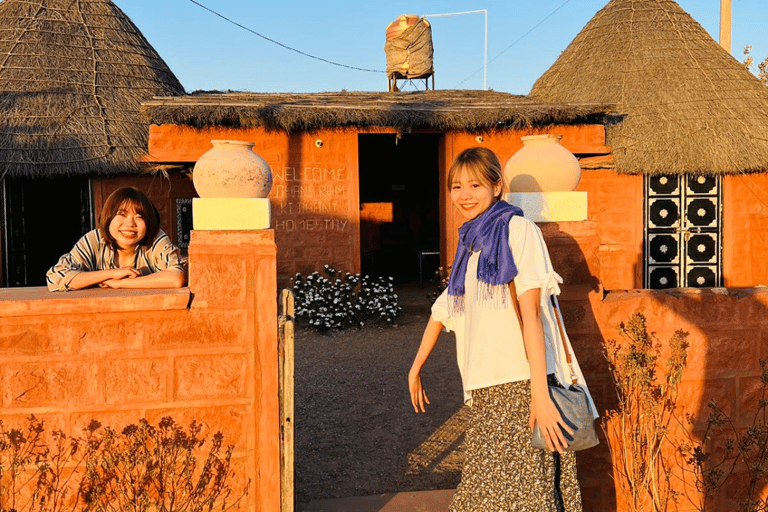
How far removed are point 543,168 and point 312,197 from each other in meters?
5.73

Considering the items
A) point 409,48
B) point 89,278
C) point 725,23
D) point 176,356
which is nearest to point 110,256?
point 89,278

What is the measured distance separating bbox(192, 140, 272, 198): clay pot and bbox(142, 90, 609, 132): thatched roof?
4947 millimetres

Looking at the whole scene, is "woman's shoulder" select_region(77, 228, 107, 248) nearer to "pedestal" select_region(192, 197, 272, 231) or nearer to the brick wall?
"pedestal" select_region(192, 197, 272, 231)

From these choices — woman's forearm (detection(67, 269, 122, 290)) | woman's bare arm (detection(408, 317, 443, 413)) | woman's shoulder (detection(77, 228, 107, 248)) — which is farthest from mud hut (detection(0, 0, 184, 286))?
woman's bare arm (detection(408, 317, 443, 413))

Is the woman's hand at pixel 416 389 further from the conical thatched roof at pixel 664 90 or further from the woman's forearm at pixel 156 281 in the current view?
the conical thatched roof at pixel 664 90

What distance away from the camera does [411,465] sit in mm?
4160

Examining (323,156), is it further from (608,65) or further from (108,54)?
(608,65)

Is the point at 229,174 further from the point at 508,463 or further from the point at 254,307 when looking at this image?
the point at 508,463

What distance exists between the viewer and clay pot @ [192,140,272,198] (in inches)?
109

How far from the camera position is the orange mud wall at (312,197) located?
8.30 metres

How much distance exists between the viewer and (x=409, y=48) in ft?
41.1

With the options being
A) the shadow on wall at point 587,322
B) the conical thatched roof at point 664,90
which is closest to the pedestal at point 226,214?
the shadow on wall at point 587,322

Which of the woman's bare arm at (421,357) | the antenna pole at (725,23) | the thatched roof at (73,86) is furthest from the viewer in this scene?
the antenna pole at (725,23)

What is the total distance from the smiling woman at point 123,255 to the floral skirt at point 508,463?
1465 mm
